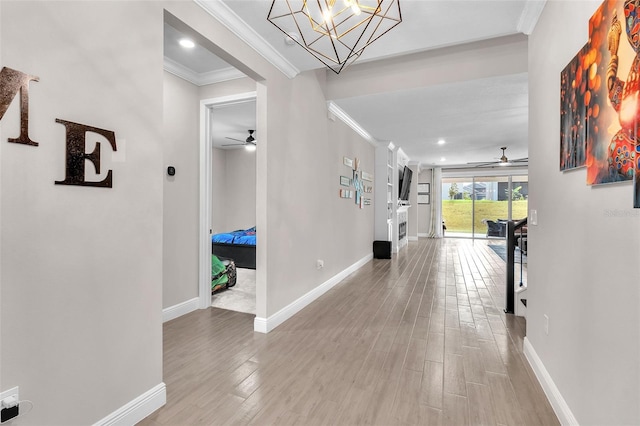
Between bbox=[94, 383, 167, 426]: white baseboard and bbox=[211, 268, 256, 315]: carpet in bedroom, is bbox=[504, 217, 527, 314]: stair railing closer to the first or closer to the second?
bbox=[211, 268, 256, 315]: carpet in bedroom

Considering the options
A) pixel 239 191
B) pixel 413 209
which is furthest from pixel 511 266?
pixel 413 209

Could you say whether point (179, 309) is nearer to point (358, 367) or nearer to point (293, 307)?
point (293, 307)

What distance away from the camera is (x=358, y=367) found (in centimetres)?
228

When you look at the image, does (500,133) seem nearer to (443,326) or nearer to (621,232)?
(443,326)

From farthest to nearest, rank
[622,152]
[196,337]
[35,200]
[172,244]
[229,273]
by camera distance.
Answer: [229,273] < [172,244] < [196,337] < [35,200] < [622,152]

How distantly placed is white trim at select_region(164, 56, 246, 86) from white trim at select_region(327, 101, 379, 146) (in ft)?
4.46

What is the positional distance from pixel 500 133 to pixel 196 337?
612 centimetres

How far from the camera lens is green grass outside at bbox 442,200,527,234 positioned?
1026 centimetres

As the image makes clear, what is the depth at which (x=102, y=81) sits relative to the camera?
4.96 ft

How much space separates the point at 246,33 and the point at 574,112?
2.36 m

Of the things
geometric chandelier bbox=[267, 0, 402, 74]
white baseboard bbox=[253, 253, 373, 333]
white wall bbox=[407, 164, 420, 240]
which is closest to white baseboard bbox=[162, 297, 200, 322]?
white baseboard bbox=[253, 253, 373, 333]

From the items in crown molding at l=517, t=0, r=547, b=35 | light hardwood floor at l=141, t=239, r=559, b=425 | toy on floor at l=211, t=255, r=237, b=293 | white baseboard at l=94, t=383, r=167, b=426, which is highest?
crown molding at l=517, t=0, r=547, b=35

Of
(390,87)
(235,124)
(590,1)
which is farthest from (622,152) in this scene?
(235,124)

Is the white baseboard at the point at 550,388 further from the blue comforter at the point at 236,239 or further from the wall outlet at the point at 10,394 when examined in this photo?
the blue comforter at the point at 236,239
